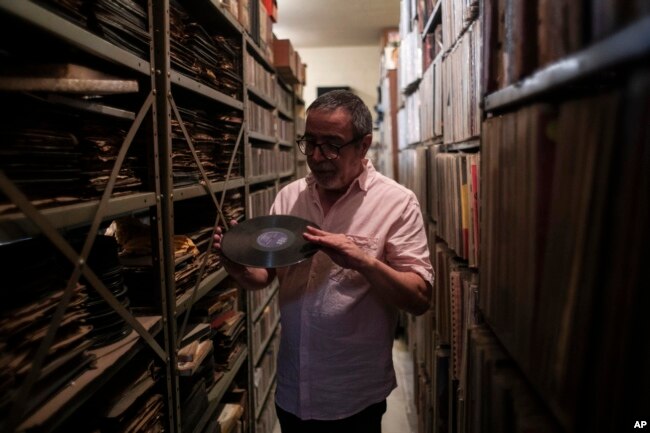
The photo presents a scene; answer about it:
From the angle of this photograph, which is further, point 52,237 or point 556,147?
point 52,237

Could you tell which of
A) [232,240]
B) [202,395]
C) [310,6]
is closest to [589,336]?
[232,240]

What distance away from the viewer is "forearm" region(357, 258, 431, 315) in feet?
3.88

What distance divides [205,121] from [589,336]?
172 cm

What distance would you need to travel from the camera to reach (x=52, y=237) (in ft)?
2.65

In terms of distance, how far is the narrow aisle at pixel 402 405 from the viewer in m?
2.84

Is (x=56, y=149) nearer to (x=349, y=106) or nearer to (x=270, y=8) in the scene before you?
(x=349, y=106)

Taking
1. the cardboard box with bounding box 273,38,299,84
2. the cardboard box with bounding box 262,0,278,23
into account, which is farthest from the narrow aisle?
the cardboard box with bounding box 262,0,278,23

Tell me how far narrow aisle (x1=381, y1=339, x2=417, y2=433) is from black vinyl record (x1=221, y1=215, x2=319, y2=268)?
2.06 meters

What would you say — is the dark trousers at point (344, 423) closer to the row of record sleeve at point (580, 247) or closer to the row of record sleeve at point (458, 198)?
the row of record sleeve at point (458, 198)

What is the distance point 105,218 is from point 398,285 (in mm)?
797

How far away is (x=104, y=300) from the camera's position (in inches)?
42.8

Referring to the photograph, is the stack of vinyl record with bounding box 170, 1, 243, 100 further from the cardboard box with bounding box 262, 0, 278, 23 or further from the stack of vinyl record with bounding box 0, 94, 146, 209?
the cardboard box with bounding box 262, 0, 278, 23

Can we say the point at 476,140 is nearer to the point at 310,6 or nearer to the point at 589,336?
the point at 589,336

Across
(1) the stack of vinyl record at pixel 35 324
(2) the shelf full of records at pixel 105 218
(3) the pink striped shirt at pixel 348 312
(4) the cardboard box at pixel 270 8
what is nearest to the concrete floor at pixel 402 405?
(2) the shelf full of records at pixel 105 218
